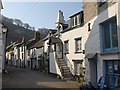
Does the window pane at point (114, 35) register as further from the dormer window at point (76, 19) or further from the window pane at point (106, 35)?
the dormer window at point (76, 19)

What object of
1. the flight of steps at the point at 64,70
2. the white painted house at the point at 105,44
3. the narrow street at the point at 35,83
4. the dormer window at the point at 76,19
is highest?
the dormer window at the point at 76,19

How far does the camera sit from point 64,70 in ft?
93.3

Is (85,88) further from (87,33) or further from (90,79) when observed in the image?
(87,33)

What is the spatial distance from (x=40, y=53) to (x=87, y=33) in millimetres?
28236

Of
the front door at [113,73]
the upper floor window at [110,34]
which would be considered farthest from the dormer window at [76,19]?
the front door at [113,73]

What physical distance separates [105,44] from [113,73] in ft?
7.06

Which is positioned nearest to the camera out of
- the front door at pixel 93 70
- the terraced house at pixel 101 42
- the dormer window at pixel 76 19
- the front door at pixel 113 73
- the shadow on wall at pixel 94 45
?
the front door at pixel 113 73

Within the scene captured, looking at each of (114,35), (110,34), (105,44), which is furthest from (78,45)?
(114,35)

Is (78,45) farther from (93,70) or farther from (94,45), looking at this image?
(94,45)

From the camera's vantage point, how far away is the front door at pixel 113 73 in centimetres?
1280

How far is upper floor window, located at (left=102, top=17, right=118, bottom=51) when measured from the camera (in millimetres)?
13164

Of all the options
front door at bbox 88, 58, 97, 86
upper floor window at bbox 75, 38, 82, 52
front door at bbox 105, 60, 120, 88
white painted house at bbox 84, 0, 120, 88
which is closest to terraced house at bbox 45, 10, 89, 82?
upper floor window at bbox 75, 38, 82, 52

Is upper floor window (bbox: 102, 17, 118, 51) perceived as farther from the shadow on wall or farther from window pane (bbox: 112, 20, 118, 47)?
the shadow on wall

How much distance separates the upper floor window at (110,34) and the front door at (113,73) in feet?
3.03
